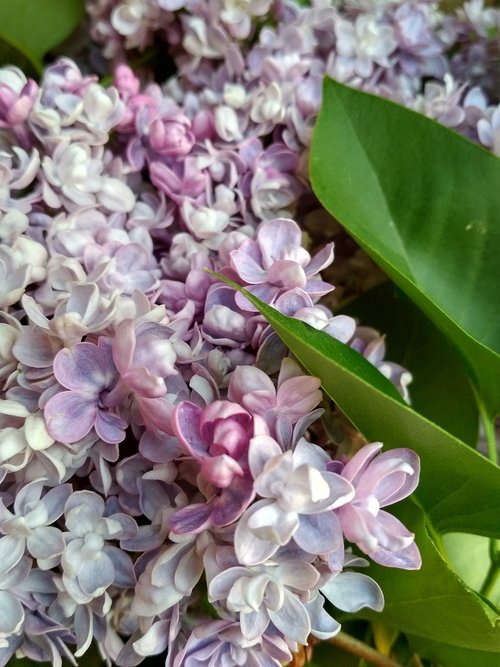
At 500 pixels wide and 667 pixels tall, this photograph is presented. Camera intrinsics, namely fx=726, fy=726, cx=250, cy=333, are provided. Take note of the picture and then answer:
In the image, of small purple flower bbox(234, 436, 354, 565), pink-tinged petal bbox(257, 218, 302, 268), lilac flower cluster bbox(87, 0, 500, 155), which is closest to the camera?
small purple flower bbox(234, 436, 354, 565)

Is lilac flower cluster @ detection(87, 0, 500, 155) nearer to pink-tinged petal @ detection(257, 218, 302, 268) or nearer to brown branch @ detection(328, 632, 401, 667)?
pink-tinged petal @ detection(257, 218, 302, 268)

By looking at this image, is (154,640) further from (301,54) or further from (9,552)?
(301,54)

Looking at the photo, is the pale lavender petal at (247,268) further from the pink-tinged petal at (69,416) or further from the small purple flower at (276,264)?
the pink-tinged petal at (69,416)

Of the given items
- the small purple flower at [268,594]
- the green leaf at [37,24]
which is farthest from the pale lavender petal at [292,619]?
the green leaf at [37,24]

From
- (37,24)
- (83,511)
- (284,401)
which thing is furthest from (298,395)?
(37,24)

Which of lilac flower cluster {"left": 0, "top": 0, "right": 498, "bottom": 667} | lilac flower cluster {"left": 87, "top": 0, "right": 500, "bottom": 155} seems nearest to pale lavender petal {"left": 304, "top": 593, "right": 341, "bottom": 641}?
lilac flower cluster {"left": 0, "top": 0, "right": 498, "bottom": 667}

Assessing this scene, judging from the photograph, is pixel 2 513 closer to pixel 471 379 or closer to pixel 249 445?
pixel 249 445
